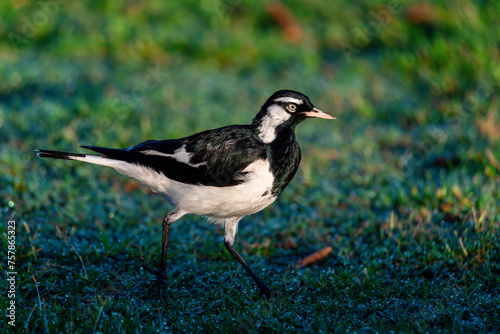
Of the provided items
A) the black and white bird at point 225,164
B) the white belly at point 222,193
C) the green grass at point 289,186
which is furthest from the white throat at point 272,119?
the green grass at point 289,186

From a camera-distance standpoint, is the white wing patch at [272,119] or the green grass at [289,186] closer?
the green grass at [289,186]

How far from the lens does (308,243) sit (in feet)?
13.5

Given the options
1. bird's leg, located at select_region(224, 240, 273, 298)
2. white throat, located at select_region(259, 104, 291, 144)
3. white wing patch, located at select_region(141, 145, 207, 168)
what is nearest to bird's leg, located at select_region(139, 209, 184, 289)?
white wing patch, located at select_region(141, 145, 207, 168)

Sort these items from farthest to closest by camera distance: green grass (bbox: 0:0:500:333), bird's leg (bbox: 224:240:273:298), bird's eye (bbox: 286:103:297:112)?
bird's eye (bbox: 286:103:297:112)
bird's leg (bbox: 224:240:273:298)
green grass (bbox: 0:0:500:333)

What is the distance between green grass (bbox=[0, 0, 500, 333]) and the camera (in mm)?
3209

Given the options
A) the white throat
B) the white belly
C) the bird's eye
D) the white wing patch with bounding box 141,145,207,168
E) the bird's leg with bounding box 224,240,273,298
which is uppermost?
the bird's eye

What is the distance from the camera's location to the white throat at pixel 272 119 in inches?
136

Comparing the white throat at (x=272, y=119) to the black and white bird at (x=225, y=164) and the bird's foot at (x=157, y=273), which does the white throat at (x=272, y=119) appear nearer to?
the black and white bird at (x=225, y=164)

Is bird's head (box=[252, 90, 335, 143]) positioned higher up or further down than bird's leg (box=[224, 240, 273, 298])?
higher up

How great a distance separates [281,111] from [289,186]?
1646 millimetres

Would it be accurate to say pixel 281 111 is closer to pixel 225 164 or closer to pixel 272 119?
pixel 272 119

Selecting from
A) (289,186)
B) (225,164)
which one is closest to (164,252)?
(225,164)

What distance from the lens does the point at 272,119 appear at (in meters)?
3.46

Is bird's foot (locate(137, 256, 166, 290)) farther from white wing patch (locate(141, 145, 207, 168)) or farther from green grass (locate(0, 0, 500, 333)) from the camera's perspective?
white wing patch (locate(141, 145, 207, 168))
